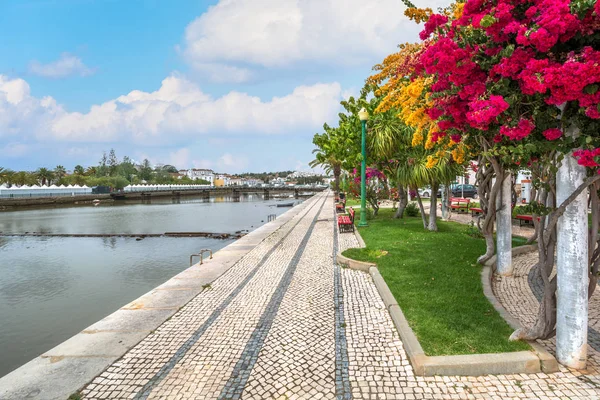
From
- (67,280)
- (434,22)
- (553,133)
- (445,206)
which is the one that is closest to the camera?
(553,133)

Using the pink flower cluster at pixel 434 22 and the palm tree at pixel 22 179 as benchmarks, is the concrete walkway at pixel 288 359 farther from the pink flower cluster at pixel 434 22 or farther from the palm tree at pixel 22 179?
the palm tree at pixel 22 179

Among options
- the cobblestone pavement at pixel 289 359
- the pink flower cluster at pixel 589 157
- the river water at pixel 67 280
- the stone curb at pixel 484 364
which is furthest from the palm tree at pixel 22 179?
the pink flower cluster at pixel 589 157

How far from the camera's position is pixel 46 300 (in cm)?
970

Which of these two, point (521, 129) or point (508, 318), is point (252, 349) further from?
point (521, 129)

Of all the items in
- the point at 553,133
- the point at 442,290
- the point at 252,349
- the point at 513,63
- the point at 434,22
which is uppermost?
the point at 434,22

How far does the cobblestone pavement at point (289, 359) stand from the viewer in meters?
3.48

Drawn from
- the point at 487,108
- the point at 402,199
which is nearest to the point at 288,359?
the point at 487,108

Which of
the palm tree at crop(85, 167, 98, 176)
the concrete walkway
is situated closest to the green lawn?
the concrete walkway

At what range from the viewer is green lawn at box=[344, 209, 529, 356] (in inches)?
165

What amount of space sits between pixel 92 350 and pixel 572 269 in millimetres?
6066

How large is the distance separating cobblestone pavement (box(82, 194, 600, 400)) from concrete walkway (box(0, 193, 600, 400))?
12mm

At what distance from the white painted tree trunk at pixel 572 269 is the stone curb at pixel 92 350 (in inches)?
215

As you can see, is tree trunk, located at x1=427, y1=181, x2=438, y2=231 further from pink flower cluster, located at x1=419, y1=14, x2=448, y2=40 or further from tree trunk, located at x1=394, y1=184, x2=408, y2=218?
pink flower cluster, located at x1=419, y1=14, x2=448, y2=40

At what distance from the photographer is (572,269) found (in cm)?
368
